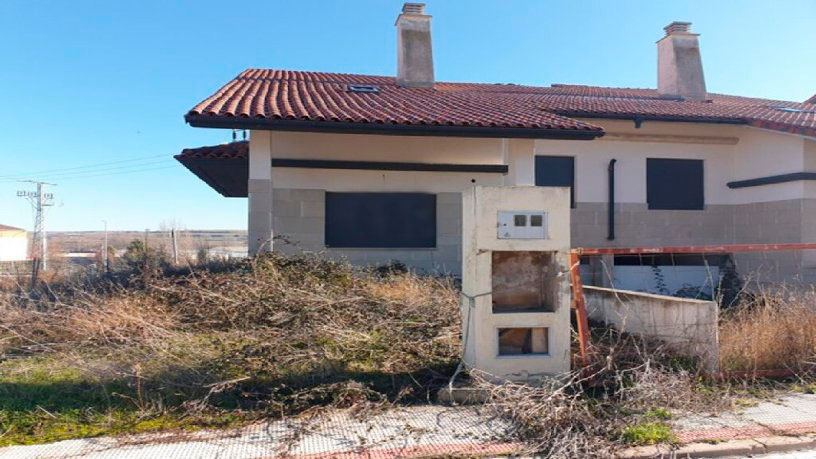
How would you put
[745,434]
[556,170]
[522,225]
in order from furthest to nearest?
[556,170] → [522,225] → [745,434]

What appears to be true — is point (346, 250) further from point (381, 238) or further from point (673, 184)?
point (673, 184)

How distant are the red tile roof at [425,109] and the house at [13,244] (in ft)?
182

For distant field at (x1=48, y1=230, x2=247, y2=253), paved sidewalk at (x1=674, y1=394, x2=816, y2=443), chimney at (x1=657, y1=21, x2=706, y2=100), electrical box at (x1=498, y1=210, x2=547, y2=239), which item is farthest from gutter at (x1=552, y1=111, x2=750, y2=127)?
distant field at (x1=48, y1=230, x2=247, y2=253)

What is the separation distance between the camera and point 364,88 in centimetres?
1335

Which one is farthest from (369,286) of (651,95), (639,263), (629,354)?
(651,95)

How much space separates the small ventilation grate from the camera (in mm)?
13023

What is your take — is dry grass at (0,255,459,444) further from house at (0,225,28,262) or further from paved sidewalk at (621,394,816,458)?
house at (0,225,28,262)

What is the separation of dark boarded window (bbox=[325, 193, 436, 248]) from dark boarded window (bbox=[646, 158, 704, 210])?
5.53m

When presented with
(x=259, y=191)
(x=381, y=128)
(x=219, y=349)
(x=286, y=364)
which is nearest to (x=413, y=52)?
(x=381, y=128)

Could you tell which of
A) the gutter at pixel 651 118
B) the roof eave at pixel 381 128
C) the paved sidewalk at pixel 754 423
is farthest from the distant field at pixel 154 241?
the paved sidewalk at pixel 754 423

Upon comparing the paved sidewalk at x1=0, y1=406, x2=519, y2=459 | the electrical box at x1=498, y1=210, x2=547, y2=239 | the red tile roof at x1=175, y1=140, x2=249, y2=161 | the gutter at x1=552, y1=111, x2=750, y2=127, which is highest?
the gutter at x1=552, y1=111, x2=750, y2=127

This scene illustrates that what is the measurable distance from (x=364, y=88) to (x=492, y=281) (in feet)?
31.4

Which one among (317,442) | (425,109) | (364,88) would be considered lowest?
(317,442)

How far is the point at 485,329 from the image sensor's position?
4637 millimetres
